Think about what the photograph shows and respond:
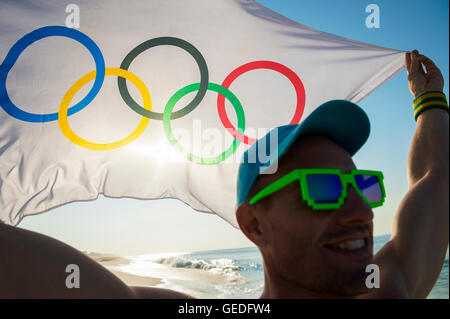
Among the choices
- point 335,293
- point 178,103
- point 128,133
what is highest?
point 178,103

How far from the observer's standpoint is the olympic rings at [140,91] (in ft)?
7.55

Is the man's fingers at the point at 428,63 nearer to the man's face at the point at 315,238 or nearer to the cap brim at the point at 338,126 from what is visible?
the cap brim at the point at 338,126

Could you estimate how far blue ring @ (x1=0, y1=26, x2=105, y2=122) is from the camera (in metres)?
2.27

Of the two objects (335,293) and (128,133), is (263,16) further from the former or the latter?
(335,293)

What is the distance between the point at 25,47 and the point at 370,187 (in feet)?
7.97

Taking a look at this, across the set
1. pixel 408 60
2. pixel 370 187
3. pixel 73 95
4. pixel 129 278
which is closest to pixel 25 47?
pixel 73 95

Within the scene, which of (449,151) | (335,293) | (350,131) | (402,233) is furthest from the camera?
(449,151)

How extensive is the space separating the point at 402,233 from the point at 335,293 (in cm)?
79

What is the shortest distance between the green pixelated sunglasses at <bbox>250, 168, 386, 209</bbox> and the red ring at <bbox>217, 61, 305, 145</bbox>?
103cm

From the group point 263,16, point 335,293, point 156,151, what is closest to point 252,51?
point 263,16

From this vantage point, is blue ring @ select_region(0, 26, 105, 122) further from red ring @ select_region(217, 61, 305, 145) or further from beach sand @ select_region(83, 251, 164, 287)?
beach sand @ select_region(83, 251, 164, 287)

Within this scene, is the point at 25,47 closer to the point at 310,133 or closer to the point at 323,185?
the point at 310,133
